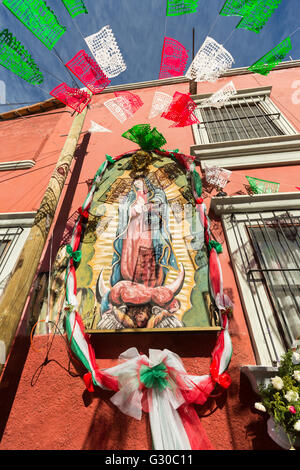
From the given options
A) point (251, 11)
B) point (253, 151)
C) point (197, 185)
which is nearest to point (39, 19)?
point (251, 11)

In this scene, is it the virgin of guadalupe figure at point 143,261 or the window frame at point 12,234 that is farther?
the window frame at point 12,234

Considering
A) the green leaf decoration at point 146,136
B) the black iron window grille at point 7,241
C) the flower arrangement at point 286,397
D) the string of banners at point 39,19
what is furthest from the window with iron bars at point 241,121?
the flower arrangement at point 286,397

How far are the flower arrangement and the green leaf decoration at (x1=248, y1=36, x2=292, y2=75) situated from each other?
5.24 meters

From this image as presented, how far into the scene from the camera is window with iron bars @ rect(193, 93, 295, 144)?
19.2 feet

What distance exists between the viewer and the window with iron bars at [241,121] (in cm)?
586

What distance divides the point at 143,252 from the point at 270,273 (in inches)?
80.8

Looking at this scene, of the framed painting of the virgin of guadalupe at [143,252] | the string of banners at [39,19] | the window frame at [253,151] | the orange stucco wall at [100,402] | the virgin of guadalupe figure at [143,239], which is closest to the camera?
the orange stucco wall at [100,402]

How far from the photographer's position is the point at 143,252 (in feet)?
12.2

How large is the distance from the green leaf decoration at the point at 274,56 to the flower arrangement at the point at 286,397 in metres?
5.24

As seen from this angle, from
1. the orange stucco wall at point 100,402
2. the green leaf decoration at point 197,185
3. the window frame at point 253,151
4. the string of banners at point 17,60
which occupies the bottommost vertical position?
the orange stucco wall at point 100,402

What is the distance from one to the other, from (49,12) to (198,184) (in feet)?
13.3

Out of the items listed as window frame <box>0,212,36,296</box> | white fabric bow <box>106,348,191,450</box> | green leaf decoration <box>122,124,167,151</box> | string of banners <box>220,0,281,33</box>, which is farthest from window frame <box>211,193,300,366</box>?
window frame <box>0,212,36,296</box>

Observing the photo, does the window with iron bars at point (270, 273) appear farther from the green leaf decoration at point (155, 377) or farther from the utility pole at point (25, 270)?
the utility pole at point (25, 270)

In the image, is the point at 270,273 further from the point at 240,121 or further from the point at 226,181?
the point at 240,121
